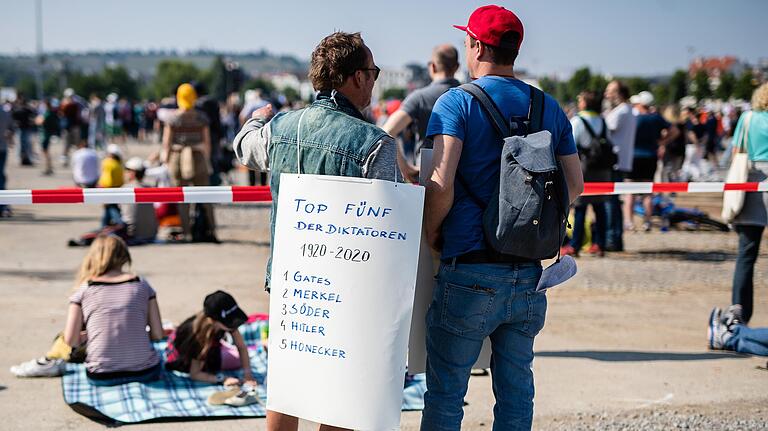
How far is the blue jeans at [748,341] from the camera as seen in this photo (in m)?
5.95

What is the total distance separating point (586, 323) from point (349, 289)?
4.38 meters

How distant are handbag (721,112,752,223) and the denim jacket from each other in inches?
150

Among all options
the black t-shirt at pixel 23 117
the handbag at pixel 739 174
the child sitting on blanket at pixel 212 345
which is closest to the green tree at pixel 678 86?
the black t-shirt at pixel 23 117

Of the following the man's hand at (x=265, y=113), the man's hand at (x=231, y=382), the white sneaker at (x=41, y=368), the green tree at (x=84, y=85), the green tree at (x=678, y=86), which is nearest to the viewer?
the man's hand at (x=265, y=113)

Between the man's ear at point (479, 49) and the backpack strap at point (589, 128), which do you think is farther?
the backpack strap at point (589, 128)

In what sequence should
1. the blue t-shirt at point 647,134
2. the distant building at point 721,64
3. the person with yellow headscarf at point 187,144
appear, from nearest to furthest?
the person with yellow headscarf at point 187,144 → the blue t-shirt at point 647,134 → the distant building at point 721,64

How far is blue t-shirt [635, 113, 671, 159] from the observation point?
11.4 m

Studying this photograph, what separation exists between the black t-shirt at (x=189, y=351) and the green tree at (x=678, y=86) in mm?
83639

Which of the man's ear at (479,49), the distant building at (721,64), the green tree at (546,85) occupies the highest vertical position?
the distant building at (721,64)

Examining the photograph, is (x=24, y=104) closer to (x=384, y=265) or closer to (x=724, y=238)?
(x=724, y=238)

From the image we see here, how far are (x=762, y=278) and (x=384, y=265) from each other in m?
7.43

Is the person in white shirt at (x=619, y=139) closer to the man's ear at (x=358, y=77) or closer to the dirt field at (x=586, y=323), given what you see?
the dirt field at (x=586, y=323)

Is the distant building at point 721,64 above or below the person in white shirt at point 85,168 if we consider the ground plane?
above

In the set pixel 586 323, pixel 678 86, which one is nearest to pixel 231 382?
pixel 586 323
